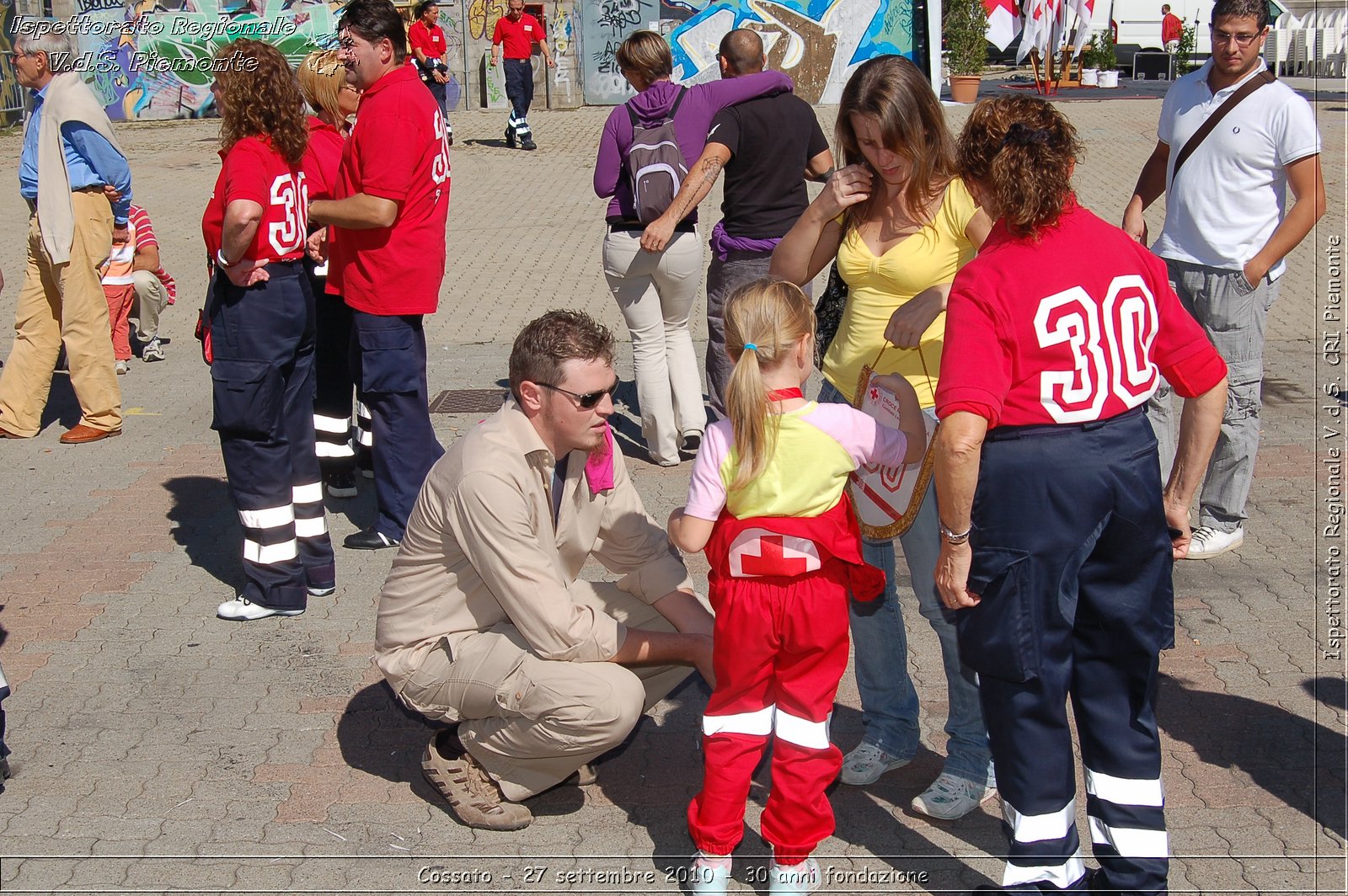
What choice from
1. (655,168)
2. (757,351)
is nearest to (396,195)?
(655,168)

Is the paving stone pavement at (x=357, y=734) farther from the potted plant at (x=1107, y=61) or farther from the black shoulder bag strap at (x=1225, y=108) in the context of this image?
the potted plant at (x=1107, y=61)

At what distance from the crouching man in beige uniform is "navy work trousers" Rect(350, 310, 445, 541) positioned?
5.61 feet

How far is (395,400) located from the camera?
5430 millimetres

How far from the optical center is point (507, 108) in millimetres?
22406

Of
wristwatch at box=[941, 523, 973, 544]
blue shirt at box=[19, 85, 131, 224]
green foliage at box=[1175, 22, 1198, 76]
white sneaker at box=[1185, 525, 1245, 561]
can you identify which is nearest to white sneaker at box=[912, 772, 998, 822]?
wristwatch at box=[941, 523, 973, 544]

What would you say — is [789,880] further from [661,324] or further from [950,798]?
[661,324]

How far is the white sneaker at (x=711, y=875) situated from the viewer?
328cm

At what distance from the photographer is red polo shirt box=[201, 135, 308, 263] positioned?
482cm

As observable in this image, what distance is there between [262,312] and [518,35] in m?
14.4

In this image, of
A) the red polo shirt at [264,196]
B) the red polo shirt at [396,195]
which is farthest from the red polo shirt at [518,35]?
the red polo shirt at [264,196]

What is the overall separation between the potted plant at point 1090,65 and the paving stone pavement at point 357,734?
19467 millimetres

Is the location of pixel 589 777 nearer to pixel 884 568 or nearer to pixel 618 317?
pixel 884 568

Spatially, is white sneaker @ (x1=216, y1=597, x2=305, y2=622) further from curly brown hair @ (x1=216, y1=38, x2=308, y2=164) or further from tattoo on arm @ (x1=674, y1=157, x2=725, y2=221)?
tattoo on arm @ (x1=674, y1=157, x2=725, y2=221)

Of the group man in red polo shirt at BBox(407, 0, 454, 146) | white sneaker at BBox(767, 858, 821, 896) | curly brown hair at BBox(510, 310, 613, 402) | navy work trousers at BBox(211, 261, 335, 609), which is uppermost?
man in red polo shirt at BBox(407, 0, 454, 146)
